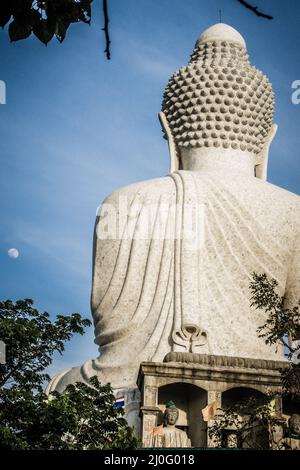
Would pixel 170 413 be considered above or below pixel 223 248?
below

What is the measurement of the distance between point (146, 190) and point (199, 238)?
124 cm

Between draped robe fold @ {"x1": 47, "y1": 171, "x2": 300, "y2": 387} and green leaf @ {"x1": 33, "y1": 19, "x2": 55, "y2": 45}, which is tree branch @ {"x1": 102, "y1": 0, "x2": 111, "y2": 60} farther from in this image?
draped robe fold @ {"x1": 47, "y1": 171, "x2": 300, "y2": 387}

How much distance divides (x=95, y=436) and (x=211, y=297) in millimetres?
5196

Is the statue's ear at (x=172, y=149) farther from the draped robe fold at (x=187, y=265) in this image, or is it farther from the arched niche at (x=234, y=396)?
the arched niche at (x=234, y=396)

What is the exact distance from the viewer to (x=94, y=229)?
13344mm

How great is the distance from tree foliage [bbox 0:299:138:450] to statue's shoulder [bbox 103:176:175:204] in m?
5.20

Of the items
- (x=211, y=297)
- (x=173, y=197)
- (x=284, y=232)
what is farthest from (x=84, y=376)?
(x=284, y=232)

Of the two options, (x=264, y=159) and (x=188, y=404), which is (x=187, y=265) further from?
(x=264, y=159)

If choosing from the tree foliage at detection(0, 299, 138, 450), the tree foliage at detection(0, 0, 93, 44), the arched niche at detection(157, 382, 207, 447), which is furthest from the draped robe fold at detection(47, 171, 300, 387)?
the tree foliage at detection(0, 0, 93, 44)

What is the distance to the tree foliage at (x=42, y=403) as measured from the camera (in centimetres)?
672

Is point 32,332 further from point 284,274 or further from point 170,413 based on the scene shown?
point 284,274

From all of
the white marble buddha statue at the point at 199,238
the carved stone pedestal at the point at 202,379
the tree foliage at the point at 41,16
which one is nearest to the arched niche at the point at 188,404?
the carved stone pedestal at the point at 202,379

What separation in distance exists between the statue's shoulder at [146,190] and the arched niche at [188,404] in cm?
343

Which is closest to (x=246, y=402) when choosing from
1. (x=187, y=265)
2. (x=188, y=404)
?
(x=188, y=404)
